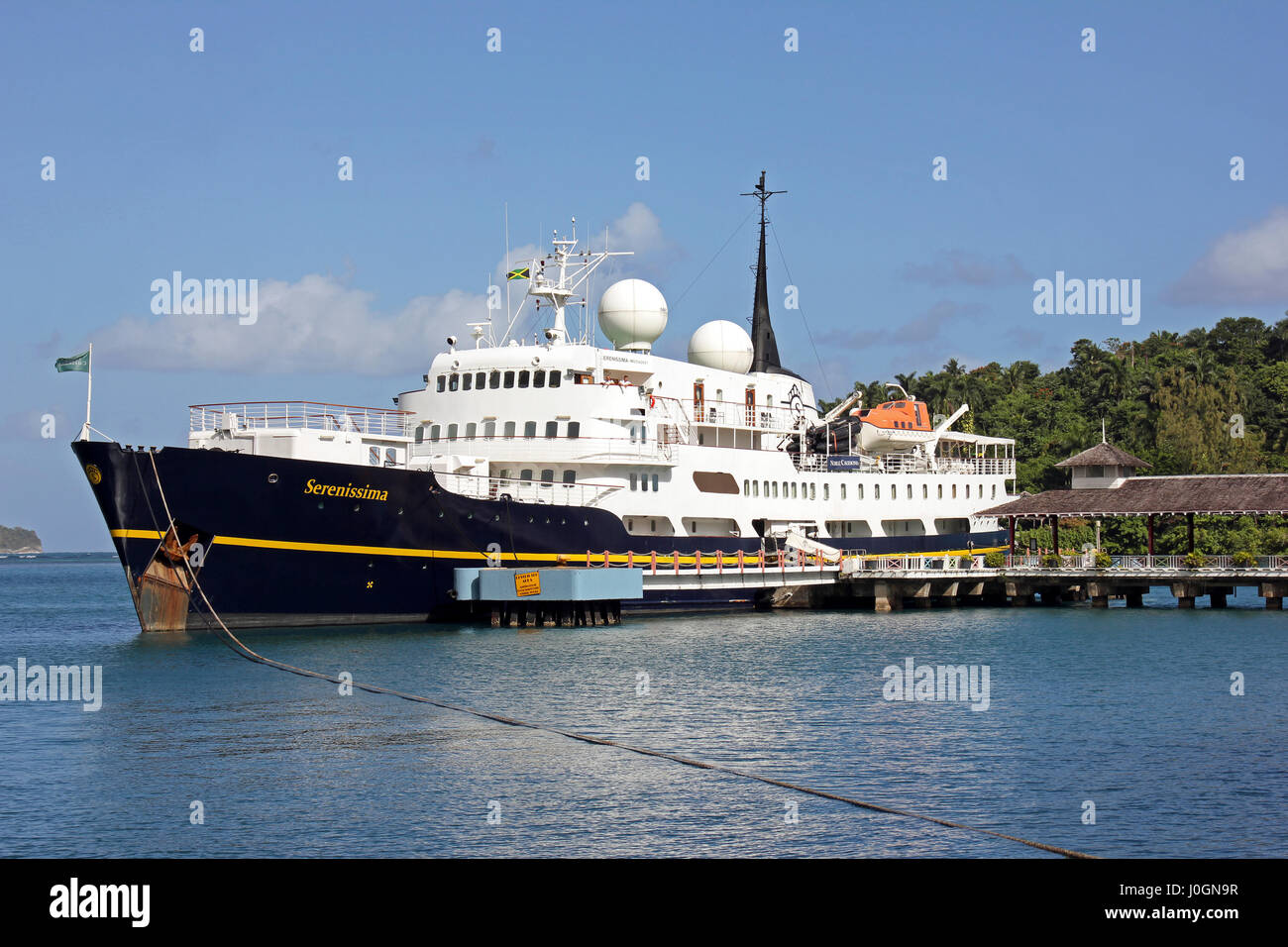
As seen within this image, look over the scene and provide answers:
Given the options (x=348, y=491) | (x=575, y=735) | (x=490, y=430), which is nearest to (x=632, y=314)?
(x=490, y=430)

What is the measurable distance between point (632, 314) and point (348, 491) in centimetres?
1581

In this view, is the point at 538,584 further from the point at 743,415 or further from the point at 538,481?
the point at 743,415

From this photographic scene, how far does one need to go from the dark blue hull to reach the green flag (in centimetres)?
191

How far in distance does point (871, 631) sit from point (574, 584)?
372 inches

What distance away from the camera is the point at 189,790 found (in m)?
17.7

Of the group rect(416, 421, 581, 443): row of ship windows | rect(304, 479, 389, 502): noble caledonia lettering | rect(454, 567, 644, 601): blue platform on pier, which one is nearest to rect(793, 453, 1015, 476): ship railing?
rect(416, 421, 581, 443): row of ship windows

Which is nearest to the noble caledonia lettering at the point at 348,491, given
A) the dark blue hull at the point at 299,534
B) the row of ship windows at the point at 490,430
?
the dark blue hull at the point at 299,534

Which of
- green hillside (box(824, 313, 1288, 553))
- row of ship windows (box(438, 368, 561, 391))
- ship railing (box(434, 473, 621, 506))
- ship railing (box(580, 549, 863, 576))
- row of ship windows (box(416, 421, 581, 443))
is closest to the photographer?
ship railing (box(434, 473, 621, 506))

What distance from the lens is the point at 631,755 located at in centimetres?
2030

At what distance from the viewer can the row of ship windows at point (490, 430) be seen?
4194cm

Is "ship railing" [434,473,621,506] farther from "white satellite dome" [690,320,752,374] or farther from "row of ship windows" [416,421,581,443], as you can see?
"white satellite dome" [690,320,752,374]

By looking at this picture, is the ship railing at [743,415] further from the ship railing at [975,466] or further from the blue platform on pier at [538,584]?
the blue platform on pier at [538,584]

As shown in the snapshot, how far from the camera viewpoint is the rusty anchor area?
109 feet
